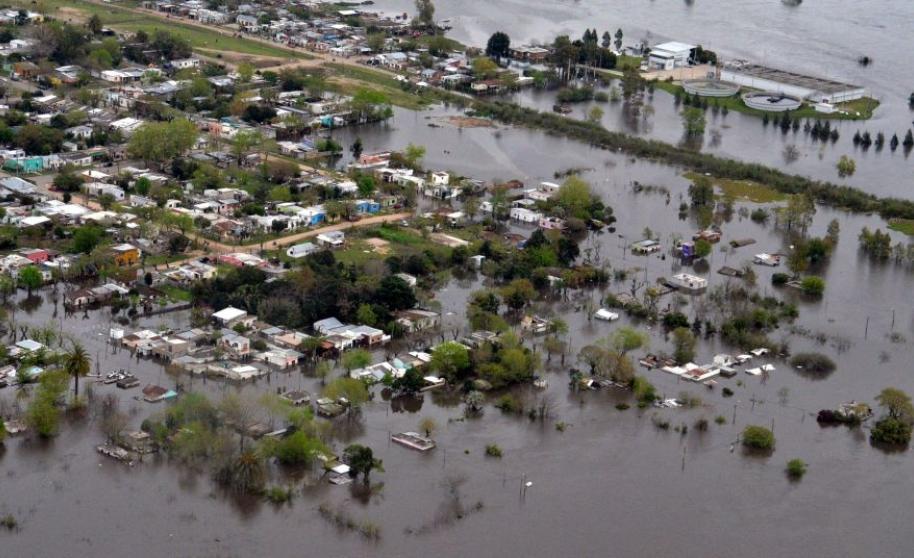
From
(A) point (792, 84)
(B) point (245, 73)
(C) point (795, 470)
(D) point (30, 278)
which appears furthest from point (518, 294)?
(A) point (792, 84)

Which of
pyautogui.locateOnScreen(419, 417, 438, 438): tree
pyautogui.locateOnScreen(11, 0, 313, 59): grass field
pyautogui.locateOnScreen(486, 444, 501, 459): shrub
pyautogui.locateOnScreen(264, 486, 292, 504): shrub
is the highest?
pyautogui.locateOnScreen(11, 0, 313, 59): grass field

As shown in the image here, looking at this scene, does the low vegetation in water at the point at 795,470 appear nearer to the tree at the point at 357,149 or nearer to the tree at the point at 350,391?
the tree at the point at 350,391

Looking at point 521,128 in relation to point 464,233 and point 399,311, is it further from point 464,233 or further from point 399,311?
point 399,311

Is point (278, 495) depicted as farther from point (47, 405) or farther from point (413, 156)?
point (413, 156)

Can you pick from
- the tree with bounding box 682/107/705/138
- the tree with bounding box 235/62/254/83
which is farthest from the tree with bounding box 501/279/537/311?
the tree with bounding box 235/62/254/83

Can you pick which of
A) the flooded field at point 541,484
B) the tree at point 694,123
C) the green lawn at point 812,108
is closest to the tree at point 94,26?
the green lawn at point 812,108

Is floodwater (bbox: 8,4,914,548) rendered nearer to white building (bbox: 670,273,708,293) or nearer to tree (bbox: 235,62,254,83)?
white building (bbox: 670,273,708,293)
